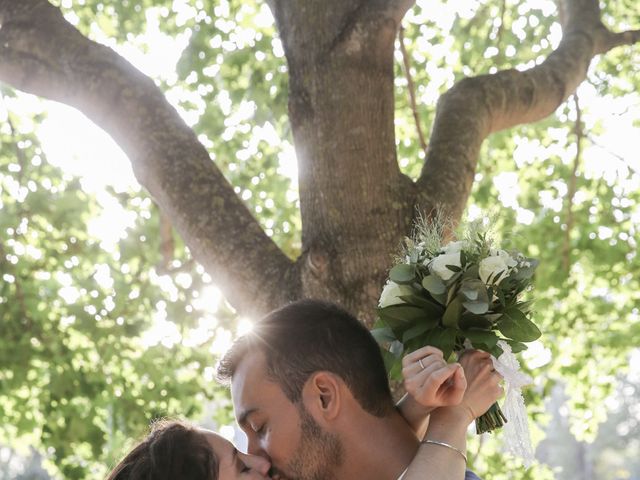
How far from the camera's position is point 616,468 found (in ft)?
163

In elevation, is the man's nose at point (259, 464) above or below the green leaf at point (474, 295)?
below

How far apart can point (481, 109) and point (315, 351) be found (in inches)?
80.8

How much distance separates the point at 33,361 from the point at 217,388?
177 cm

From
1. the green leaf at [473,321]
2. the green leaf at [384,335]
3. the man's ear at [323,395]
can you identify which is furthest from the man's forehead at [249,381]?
the green leaf at [473,321]

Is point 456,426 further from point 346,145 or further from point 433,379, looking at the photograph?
point 346,145

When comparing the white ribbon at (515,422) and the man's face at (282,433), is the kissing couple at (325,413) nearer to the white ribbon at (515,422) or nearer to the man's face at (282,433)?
the man's face at (282,433)

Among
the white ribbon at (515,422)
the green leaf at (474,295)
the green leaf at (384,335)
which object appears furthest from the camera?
the green leaf at (384,335)

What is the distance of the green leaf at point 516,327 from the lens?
3.09 meters

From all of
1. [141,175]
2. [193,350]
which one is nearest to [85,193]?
[193,350]

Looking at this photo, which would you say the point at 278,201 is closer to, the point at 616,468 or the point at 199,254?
the point at 199,254

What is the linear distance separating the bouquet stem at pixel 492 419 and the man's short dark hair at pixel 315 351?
0.31 m

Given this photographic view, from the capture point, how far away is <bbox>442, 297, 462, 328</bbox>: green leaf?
9.97 feet

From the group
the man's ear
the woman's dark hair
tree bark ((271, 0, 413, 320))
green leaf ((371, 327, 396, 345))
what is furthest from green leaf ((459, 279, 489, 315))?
tree bark ((271, 0, 413, 320))

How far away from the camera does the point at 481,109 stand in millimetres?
4762
